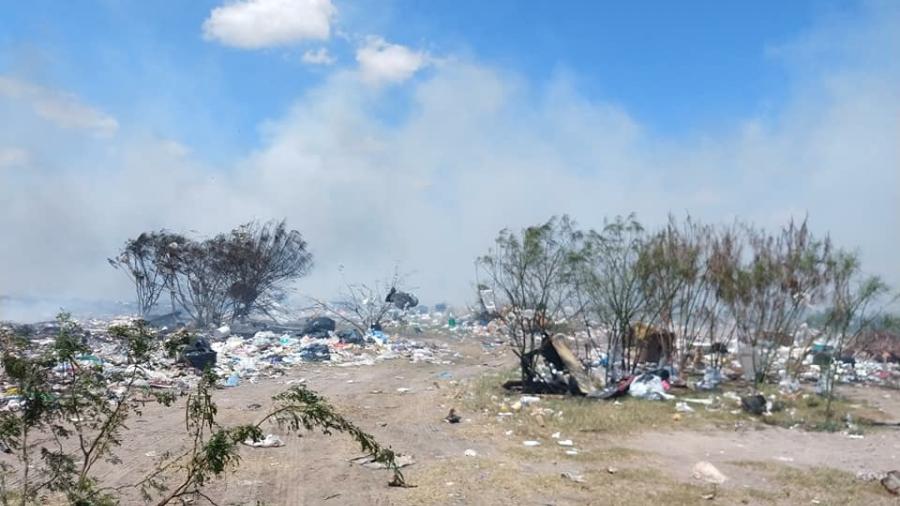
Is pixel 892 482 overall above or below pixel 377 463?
below

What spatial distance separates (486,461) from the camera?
7.33 metres

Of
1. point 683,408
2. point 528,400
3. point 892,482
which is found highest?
point 528,400

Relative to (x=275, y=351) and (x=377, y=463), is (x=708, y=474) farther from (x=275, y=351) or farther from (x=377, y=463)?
(x=275, y=351)

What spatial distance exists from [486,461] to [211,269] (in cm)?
1977

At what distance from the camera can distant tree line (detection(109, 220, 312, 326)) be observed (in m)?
24.3

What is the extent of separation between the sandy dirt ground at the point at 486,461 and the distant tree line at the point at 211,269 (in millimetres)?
13818

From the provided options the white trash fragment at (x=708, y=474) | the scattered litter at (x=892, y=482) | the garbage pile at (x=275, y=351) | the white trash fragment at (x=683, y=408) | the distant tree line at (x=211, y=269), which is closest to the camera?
the scattered litter at (x=892, y=482)

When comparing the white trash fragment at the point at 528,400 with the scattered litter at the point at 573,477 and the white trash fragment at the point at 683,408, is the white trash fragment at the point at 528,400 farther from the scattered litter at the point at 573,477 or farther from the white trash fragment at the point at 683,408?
the scattered litter at the point at 573,477

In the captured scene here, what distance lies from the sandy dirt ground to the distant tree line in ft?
45.3

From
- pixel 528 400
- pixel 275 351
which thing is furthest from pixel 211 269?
pixel 528 400

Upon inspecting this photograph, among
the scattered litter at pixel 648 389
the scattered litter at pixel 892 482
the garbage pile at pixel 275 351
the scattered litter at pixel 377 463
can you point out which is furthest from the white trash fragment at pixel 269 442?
the scattered litter at pixel 648 389

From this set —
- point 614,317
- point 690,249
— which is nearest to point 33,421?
point 614,317

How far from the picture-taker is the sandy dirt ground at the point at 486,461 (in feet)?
20.0

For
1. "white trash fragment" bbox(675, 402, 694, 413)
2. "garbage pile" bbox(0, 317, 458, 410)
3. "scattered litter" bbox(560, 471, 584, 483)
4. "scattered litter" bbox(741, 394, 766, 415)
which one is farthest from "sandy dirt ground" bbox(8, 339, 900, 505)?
"garbage pile" bbox(0, 317, 458, 410)
